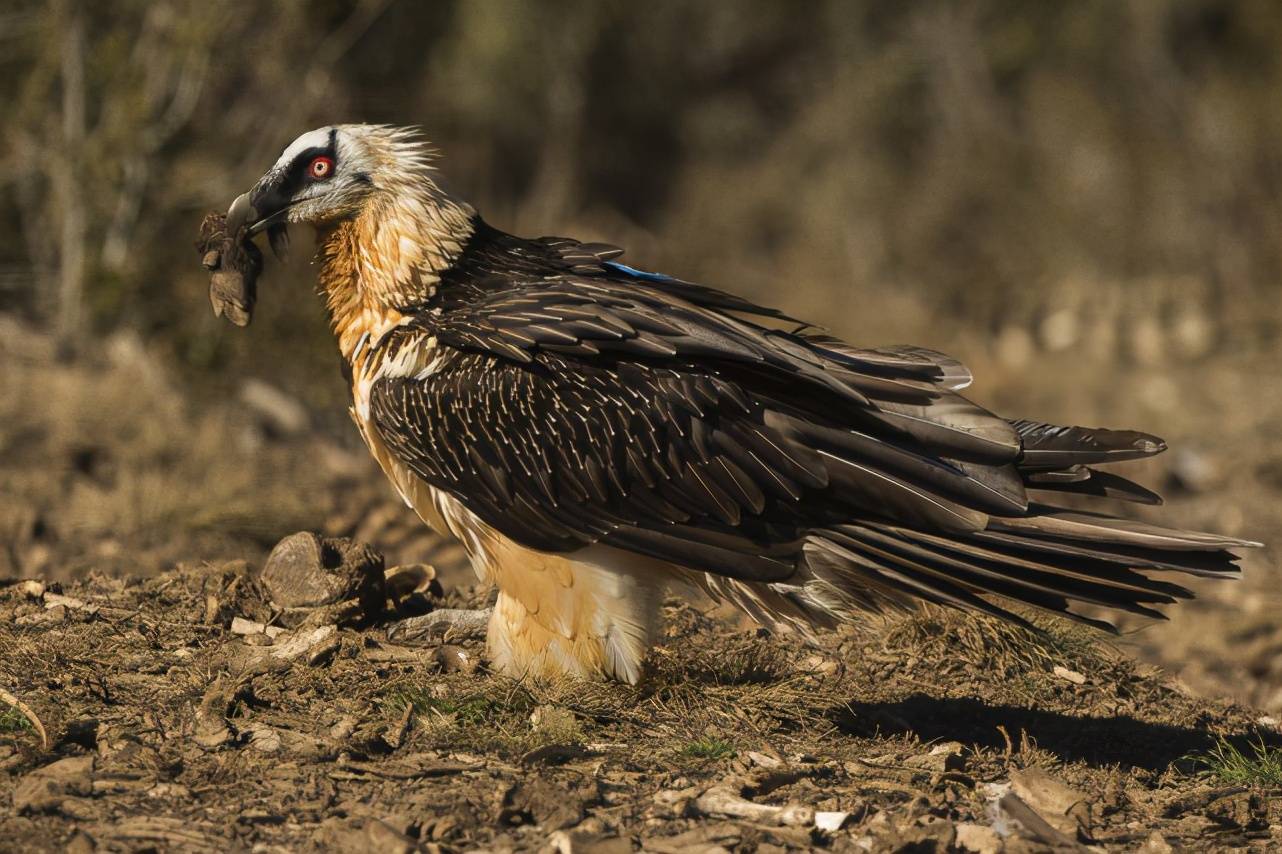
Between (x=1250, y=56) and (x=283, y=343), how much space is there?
15638mm

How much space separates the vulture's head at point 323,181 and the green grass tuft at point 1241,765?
3760 mm

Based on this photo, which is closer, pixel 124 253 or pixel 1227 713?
pixel 1227 713

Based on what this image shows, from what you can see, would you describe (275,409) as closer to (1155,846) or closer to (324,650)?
(324,650)

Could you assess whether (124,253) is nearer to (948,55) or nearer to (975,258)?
(975,258)

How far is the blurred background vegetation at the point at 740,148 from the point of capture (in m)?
11.3

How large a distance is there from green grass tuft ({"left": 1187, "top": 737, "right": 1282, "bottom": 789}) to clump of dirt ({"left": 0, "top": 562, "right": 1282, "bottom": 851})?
0.04 ft

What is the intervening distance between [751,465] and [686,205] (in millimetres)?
17806

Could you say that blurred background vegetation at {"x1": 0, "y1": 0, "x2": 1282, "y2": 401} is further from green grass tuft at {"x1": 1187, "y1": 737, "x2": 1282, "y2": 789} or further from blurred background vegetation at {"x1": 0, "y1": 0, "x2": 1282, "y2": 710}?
green grass tuft at {"x1": 1187, "y1": 737, "x2": 1282, "y2": 789}

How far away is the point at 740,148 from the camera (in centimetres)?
2416

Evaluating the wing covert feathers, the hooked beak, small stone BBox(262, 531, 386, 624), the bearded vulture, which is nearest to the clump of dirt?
small stone BBox(262, 531, 386, 624)

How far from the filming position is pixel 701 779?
16.5 ft

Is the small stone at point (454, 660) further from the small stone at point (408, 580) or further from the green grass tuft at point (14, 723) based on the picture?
the green grass tuft at point (14, 723)

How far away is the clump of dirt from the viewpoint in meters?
4.57

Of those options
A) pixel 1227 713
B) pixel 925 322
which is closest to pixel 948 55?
pixel 925 322
